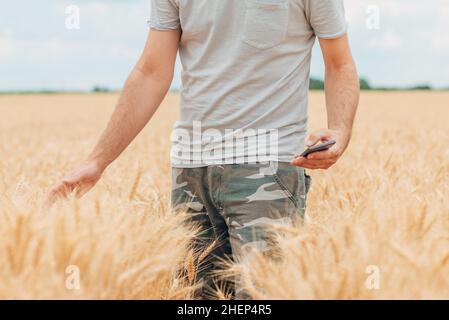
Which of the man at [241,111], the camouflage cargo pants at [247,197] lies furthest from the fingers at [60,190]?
the camouflage cargo pants at [247,197]

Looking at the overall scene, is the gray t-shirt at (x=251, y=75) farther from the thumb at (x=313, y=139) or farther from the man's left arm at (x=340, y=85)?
the thumb at (x=313, y=139)

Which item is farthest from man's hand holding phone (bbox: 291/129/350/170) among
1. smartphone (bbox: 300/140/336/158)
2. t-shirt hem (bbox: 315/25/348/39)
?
t-shirt hem (bbox: 315/25/348/39)

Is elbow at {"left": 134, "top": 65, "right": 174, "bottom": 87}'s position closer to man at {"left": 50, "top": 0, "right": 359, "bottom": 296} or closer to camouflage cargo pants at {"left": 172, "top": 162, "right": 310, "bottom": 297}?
man at {"left": 50, "top": 0, "right": 359, "bottom": 296}

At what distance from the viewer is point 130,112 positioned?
2.65 m

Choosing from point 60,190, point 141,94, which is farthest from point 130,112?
point 60,190

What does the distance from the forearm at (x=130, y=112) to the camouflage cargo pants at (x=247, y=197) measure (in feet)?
0.88

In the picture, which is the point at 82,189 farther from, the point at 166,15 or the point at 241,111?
the point at 166,15

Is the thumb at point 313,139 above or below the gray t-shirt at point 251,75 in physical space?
below

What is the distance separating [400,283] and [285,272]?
0.92 ft

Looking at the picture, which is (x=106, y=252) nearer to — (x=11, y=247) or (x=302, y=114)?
(x=11, y=247)

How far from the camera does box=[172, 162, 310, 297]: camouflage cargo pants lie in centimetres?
239

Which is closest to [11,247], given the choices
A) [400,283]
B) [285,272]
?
[285,272]

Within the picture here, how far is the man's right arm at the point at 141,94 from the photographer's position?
2604 millimetres
